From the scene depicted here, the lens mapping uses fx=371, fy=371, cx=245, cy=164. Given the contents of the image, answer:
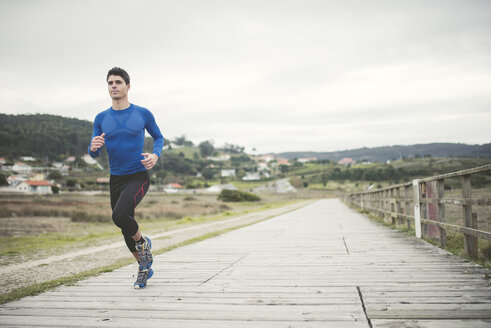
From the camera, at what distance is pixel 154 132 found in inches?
151

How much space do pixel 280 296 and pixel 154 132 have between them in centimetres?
205

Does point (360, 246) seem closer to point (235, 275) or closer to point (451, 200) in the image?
point (451, 200)

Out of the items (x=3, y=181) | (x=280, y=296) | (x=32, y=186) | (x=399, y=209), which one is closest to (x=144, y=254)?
(x=280, y=296)

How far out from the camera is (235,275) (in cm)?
380

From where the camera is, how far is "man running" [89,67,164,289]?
11.3 feet

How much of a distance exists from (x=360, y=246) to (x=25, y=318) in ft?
15.7

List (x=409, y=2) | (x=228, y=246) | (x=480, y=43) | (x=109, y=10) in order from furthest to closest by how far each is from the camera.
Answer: (x=109, y=10), (x=409, y=2), (x=480, y=43), (x=228, y=246)

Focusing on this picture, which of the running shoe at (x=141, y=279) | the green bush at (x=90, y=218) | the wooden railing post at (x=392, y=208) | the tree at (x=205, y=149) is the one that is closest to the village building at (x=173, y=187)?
the tree at (x=205, y=149)

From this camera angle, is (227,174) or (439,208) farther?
(227,174)

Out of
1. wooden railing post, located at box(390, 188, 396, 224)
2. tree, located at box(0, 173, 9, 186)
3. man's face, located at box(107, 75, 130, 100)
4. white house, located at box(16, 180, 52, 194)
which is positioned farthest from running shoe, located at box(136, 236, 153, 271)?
white house, located at box(16, 180, 52, 194)

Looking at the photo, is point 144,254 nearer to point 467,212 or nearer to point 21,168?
point 467,212

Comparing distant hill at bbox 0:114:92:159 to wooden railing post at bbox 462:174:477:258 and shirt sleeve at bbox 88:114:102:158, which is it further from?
wooden railing post at bbox 462:174:477:258

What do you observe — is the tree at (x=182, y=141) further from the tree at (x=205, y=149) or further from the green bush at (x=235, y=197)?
the green bush at (x=235, y=197)

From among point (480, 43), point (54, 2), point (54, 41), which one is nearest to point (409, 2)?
point (480, 43)
